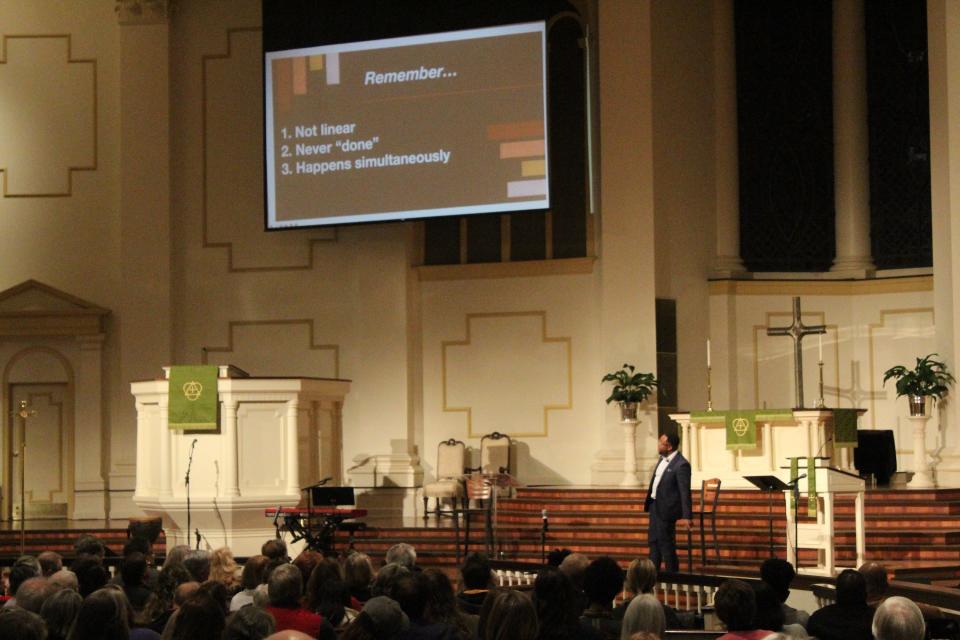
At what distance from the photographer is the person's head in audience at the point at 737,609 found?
4.81 m

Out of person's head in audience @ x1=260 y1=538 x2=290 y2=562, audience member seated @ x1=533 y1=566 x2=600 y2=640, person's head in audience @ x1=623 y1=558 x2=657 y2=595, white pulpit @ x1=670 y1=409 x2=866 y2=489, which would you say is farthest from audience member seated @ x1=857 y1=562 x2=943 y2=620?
white pulpit @ x1=670 y1=409 x2=866 y2=489

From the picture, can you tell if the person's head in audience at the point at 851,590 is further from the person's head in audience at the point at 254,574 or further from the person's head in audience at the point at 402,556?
the person's head in audience at the point at 254,574

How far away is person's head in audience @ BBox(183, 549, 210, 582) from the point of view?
264 inches

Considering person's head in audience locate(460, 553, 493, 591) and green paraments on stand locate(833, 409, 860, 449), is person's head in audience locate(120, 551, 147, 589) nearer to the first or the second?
person's head in audience locate(460, 553, 493, 591)

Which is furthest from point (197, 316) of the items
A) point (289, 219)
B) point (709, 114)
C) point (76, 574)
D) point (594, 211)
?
point (76, 574)

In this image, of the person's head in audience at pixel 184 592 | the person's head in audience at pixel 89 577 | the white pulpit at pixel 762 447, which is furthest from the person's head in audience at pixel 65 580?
the white pulpit at pixel 762 447

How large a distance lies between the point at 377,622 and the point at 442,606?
607 millimetres

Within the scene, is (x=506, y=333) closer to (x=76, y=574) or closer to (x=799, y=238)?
(x=799, y=238)

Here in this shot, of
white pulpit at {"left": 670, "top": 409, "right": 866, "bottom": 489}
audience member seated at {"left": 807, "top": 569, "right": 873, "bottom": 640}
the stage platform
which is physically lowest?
the stage platform

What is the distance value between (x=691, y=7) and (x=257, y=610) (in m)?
13.8

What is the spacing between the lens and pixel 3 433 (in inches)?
667

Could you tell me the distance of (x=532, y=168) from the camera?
15375 mm

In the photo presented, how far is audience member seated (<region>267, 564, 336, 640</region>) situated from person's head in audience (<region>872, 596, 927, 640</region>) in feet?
6.32

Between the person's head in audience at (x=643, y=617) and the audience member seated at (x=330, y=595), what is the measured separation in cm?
124
